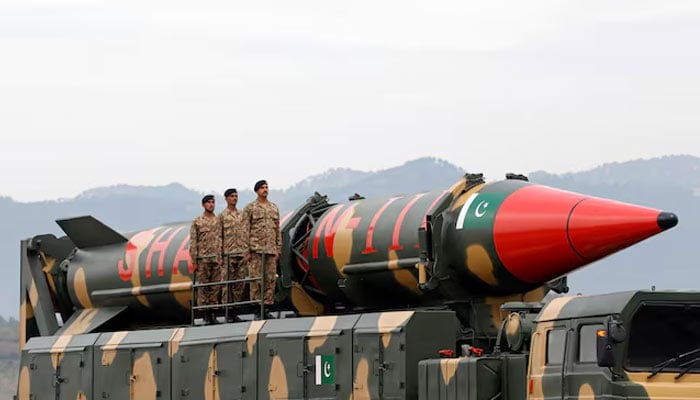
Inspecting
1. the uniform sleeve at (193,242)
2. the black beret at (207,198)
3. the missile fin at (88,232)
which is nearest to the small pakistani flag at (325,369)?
the uniform sleeve at (193,242)

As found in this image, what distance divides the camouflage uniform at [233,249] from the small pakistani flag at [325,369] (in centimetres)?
207

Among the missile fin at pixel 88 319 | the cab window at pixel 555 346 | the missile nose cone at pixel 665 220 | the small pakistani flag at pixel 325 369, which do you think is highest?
the missile nose cone at pixel 665 220

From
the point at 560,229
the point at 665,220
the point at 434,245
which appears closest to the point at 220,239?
the point at 434,245

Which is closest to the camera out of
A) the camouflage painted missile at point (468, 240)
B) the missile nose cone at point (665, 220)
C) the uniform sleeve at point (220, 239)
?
the missile nose cone at point (665, 220)

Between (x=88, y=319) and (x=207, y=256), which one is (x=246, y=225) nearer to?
(x=207, y=256)

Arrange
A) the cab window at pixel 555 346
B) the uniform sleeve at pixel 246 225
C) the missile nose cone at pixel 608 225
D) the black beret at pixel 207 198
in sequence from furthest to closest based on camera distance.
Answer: the black beret at pixel 207 198, the uniform sleeve at pixel 246 225, the missile nose cone at pixel 608 225, the cab window at pixel 555 346

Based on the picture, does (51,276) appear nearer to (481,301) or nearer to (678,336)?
(481,301)

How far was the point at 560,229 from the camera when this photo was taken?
41.6 ft

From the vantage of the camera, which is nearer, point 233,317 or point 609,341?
point 609,341

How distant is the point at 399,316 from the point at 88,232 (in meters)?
6.10

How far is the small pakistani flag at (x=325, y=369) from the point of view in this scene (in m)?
13.1

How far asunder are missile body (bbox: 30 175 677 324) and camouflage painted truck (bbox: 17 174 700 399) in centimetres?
2

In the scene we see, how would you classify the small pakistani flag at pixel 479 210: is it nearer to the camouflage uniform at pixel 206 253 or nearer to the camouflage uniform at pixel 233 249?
the camouflage uniform at pixel 233 249

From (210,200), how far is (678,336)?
7098mm
